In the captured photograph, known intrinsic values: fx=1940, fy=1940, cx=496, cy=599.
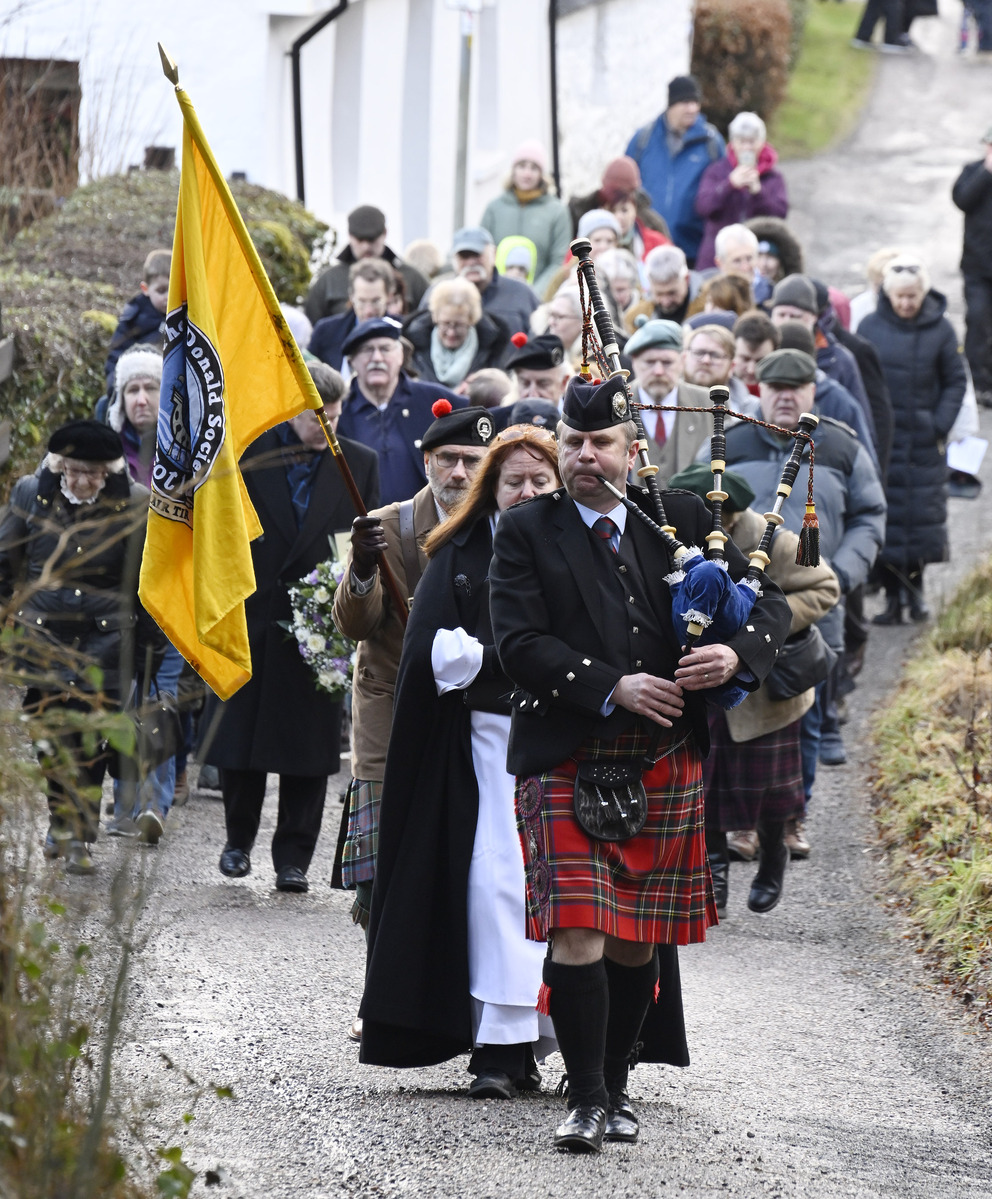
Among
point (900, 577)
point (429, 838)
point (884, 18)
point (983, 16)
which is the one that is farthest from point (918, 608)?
point (884, 18)

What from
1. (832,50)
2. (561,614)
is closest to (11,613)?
(561,614)

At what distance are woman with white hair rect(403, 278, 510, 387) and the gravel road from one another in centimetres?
265

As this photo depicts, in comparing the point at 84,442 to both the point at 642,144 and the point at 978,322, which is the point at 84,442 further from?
the point at 978,322

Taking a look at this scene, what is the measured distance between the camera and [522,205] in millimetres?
14539

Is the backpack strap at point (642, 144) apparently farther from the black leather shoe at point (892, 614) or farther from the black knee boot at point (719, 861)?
the black knee boot at point (719, 861)

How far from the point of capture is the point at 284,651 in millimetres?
8086

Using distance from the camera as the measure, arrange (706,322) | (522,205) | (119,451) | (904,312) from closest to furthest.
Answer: (119,451) → (706,322) → (904,312) → (522,205)

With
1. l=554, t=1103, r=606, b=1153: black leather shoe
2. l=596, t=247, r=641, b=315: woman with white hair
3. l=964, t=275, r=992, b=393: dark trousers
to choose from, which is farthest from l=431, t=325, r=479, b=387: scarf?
l=964, t=275, r=992, b=393: dark trousers

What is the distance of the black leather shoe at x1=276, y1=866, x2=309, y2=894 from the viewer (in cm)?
803

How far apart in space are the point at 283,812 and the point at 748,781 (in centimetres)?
198

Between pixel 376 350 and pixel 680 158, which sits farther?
pixel 680 158

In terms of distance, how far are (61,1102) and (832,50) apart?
32.0 meters

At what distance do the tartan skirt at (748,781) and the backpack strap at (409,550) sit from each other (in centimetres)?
176

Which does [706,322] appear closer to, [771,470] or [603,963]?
[771,470]
